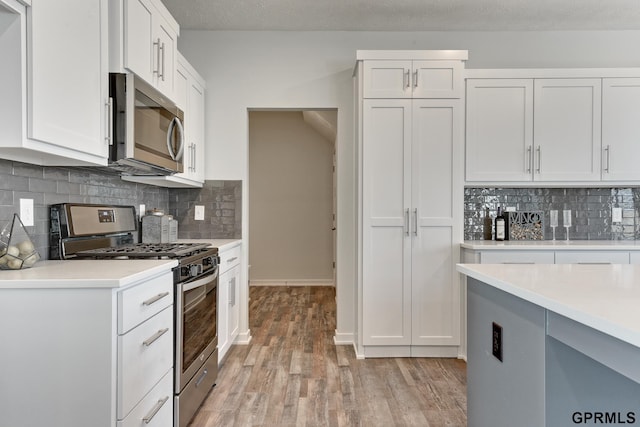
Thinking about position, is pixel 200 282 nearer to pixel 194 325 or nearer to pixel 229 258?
pixel 194 325

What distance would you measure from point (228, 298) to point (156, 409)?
1.40m

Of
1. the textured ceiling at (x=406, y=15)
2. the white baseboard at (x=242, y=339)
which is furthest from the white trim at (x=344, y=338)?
the textured ceiling at (x=406, y=15)

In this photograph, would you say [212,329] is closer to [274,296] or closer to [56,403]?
[56,403]

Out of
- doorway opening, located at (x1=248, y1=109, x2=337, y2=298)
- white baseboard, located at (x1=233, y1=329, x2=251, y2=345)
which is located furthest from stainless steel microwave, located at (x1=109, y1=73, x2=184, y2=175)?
doorway opening, located at (x1=248, y1=109, x2=337, y2=298)

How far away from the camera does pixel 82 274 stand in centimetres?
148

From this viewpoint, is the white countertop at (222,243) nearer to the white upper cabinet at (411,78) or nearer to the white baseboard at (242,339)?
the white baseboard at (242,339)

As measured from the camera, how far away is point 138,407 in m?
1.58

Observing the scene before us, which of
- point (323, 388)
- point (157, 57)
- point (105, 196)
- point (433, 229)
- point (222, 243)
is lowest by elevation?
point (323, 388)

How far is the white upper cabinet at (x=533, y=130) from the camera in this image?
10.9 feet

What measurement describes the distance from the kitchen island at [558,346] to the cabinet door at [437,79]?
6.31 feet

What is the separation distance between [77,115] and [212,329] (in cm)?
147

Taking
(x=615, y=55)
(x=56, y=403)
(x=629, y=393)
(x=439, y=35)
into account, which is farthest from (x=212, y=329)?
(x=615, y=55)

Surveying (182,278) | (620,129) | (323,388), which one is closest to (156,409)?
(182,278)

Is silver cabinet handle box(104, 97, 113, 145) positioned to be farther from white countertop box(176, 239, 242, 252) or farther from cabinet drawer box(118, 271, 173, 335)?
white countertop box(176, 239, 242, 252)
